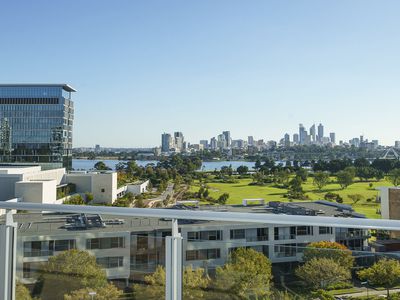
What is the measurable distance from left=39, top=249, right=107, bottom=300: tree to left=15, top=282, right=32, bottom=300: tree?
80mm

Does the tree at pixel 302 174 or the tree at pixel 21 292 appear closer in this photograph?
the tree at pixel 21 292

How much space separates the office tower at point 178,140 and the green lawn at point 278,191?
156 feet

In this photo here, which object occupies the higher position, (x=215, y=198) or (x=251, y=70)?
(x=251, y=70)

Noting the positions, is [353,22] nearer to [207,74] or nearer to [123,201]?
[207,74]

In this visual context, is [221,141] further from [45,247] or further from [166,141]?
[45,247]

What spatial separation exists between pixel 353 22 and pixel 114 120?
154ft

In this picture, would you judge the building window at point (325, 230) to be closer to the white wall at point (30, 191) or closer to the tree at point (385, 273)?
the tree at point (385, 273)

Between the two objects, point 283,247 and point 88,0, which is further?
point 88,0

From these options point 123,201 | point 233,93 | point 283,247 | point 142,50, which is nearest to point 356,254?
point 283,247

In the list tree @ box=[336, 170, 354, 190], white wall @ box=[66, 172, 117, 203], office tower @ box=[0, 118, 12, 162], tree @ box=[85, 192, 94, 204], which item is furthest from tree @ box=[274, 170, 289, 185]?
office tower @ box=[0, 118, 12, 162]

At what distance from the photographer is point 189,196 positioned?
39.8 metres

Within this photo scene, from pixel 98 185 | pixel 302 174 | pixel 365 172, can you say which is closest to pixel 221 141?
pixel 302 174

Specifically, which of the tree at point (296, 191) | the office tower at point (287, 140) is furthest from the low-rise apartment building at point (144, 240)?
the office tower at point (287, 140)

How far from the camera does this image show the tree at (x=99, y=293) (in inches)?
61.5
